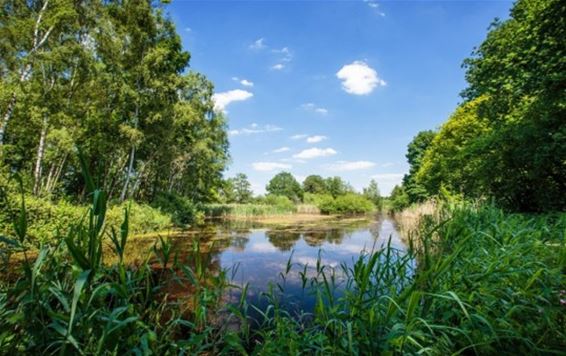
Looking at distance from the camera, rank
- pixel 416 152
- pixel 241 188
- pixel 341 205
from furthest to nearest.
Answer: pixel 241 188, pixel 341 205, pixel 416 152

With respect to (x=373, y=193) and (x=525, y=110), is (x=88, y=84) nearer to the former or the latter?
(x=525, y=110)

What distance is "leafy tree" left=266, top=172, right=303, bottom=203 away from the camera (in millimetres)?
59750

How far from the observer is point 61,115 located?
957cm

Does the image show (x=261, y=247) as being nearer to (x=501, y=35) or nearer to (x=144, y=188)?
(x=501, y=35)

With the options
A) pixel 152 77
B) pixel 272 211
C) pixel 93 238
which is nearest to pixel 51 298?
pixel 93 238

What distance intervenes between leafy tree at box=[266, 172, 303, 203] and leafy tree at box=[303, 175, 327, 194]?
164 centimetres

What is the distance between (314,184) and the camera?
2336 inches

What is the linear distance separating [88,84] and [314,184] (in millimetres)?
51354

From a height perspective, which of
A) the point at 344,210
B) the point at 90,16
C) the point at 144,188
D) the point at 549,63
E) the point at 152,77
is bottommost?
the point at 344,210

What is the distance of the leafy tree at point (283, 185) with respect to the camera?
59750 mm

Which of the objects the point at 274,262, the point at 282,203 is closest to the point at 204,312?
the point at 274,262

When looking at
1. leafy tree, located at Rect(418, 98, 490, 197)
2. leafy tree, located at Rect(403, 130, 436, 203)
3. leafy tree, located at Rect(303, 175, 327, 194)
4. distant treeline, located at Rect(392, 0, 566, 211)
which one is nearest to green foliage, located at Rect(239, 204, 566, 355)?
distant treeline, located at Rect(392, 0, 566, 211)

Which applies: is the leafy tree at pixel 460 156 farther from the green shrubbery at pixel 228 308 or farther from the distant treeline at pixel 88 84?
the distant treeline at pixel 88 84

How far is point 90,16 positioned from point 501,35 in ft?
52.5
